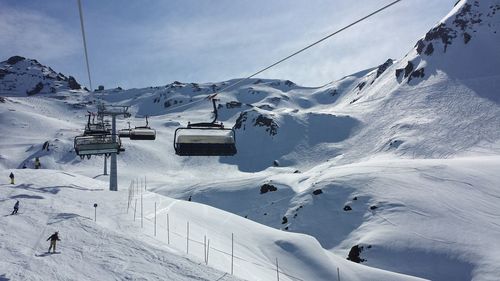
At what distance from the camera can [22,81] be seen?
198625 mm

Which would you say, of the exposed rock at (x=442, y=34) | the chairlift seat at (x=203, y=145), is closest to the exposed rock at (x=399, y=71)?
the exposed rock at (x=442, y=34)

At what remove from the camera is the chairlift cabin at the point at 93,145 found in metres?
31.2

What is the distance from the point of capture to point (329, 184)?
61344 mm

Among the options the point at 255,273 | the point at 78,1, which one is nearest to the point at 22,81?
the point at 255,273

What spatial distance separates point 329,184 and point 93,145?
1482 inches

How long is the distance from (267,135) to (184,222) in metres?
80.0

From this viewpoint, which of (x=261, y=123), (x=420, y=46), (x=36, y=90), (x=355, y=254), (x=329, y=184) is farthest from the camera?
(x=36, y=90)

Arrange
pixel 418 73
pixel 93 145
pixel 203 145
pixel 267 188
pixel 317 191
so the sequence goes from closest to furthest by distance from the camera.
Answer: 1. pixel 203 145
2. pixel 93 145
3. pixel 317 191
4. pixel 267 188
5. pixel 418 73

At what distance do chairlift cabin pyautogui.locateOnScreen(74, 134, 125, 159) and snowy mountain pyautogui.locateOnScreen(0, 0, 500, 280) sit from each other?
12.5ft

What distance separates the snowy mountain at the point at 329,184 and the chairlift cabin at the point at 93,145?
3809mm

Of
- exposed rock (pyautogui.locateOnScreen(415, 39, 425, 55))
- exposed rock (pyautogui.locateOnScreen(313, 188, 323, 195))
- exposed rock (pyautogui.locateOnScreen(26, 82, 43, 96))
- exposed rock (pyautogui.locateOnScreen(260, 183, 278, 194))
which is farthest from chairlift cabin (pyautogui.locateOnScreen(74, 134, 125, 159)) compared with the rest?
exposed rock (pyautogui.locateOnScreen(26, 82, 43, 96))

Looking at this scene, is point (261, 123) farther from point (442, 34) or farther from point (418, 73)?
point (442, 34)

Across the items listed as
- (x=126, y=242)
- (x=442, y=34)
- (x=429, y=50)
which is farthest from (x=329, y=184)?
(x=442, y=34)

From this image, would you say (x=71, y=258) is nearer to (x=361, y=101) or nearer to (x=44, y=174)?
(x=44, y=174)
